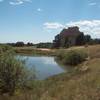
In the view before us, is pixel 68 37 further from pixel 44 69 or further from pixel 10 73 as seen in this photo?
pixel 10 73

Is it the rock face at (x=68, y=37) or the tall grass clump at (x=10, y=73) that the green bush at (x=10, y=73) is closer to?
the tall grass clump at (x=10, y=73)

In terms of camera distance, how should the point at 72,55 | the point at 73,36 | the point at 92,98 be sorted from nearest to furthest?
the point at 92,98 → the point at 72,55 → the point at 73,36

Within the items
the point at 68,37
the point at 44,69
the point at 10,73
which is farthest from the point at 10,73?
the point at 68,37

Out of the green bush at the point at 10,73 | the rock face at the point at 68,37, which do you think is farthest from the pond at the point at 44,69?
the rock face at the point at 68,37

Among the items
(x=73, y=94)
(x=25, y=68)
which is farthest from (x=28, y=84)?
(x=73, y=94)

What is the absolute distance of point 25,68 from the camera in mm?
18484

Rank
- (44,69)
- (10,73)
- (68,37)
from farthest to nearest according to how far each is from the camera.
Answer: (68,37) < (44,69) < (10,73)

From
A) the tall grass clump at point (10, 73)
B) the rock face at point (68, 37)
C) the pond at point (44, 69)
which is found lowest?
the pond at point (44, 69)

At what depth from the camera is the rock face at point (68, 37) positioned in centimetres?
13088

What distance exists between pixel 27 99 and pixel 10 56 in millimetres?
6660

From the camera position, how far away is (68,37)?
139500 mm

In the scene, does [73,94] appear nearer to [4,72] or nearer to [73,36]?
[4,72]

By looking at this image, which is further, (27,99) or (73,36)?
(73,36)

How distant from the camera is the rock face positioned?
13088 centimetres
